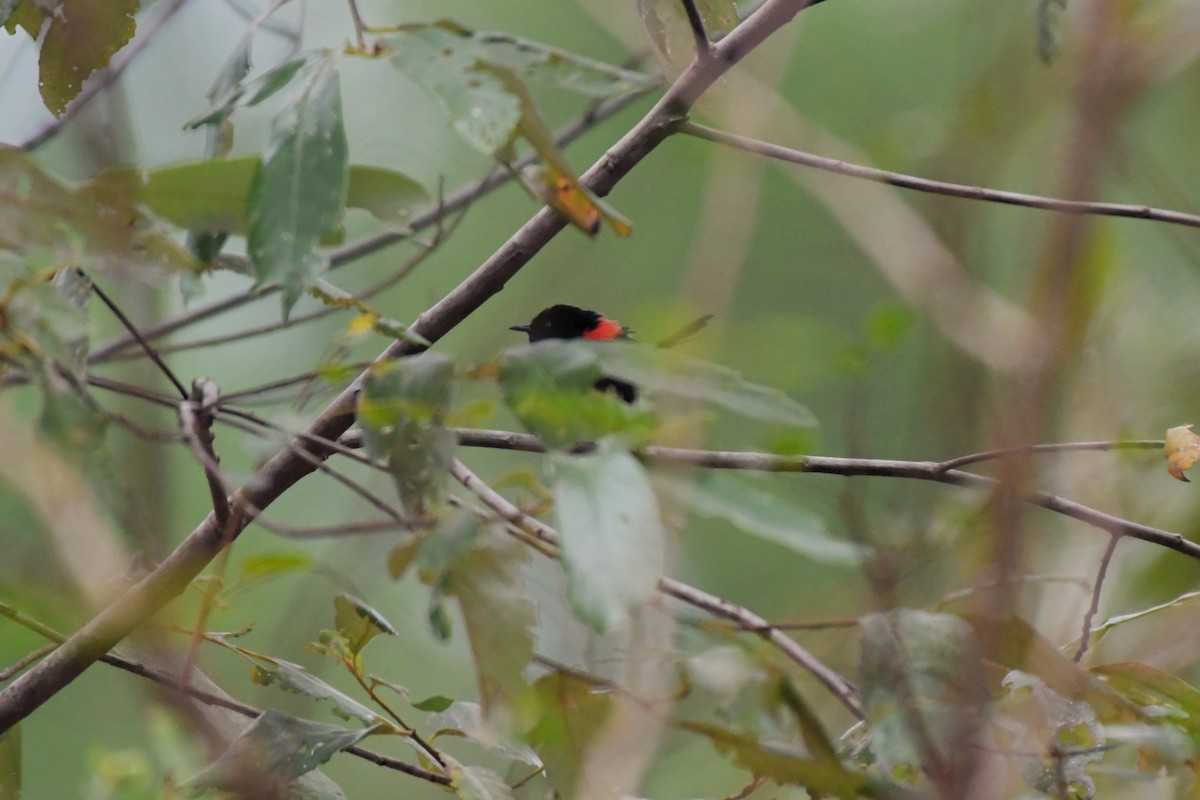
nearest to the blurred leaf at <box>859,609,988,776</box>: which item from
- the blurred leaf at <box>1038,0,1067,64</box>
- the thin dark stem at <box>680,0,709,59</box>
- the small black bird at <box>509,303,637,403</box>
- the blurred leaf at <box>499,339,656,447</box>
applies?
the blurred leaf at <box>499,339,656,447</box>

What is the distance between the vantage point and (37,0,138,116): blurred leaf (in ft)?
5.72

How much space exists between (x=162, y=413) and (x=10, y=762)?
1.93ft

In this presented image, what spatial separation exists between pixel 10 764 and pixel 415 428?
3.57 feet

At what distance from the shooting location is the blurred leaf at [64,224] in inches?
45.4

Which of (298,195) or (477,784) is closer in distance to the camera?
(298,195)

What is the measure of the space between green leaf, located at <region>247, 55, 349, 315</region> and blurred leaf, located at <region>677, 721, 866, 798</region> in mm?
650

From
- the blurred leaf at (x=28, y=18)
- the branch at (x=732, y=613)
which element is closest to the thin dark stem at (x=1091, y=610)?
the branch at (x=732, y=613)

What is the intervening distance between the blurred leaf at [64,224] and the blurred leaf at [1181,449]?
4.77ft

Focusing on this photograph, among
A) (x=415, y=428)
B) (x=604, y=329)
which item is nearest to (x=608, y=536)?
(x=415, y=428)

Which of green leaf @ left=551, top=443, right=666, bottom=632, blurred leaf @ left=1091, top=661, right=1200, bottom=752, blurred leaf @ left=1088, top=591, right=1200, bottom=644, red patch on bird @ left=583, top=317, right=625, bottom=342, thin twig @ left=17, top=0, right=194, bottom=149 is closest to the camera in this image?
green leaf @ left=551, top=443, right=666, bottom=632

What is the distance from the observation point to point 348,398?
5.20ft

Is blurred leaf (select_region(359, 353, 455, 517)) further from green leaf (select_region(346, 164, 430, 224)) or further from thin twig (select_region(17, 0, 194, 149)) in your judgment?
thin twig (select_region(17, 0, 194, 149))

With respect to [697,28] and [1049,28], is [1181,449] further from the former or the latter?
[697,28]

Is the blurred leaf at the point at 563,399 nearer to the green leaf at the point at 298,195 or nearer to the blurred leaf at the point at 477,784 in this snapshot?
the green leaf at the point at 298,195
